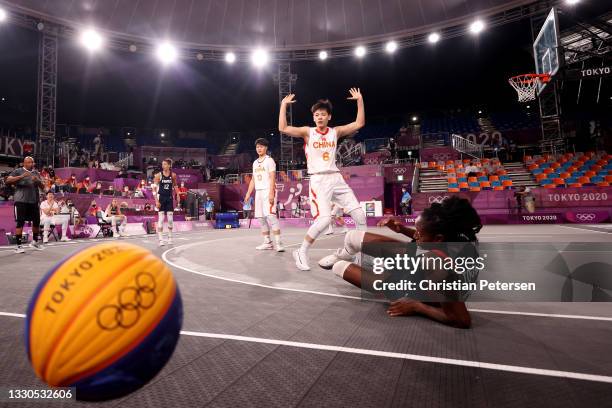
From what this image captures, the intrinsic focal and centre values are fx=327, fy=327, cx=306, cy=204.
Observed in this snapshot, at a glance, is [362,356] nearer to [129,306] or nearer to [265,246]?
[129,306]

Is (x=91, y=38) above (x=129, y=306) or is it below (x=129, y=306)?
above

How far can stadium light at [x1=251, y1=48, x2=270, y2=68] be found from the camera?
955 inches

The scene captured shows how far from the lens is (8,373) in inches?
64.0

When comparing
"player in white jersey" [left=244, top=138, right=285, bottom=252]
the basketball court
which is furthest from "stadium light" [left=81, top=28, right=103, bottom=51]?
the basketball court

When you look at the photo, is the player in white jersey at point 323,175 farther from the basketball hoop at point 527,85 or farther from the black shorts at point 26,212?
the basketball hoop at point 527,85

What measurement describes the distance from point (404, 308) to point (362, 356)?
2.71 feet

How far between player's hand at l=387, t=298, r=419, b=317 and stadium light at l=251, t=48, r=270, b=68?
2494 cm

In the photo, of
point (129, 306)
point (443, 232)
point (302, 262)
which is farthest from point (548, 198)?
point (129, 306)

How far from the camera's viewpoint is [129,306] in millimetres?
1187

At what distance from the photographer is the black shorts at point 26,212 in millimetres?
6961

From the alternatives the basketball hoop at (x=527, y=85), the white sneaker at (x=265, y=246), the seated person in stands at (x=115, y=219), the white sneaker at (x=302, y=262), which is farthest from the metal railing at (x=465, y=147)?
the white sneaker at (x=302, y=262)

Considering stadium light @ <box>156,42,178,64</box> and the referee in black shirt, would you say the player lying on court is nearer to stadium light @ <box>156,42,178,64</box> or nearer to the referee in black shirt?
the referee in black shirt

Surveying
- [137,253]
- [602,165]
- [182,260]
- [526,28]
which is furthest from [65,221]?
[526,28]

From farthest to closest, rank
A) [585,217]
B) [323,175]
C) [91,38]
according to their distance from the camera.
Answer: [91,38]
[585,217]
[323,175]
